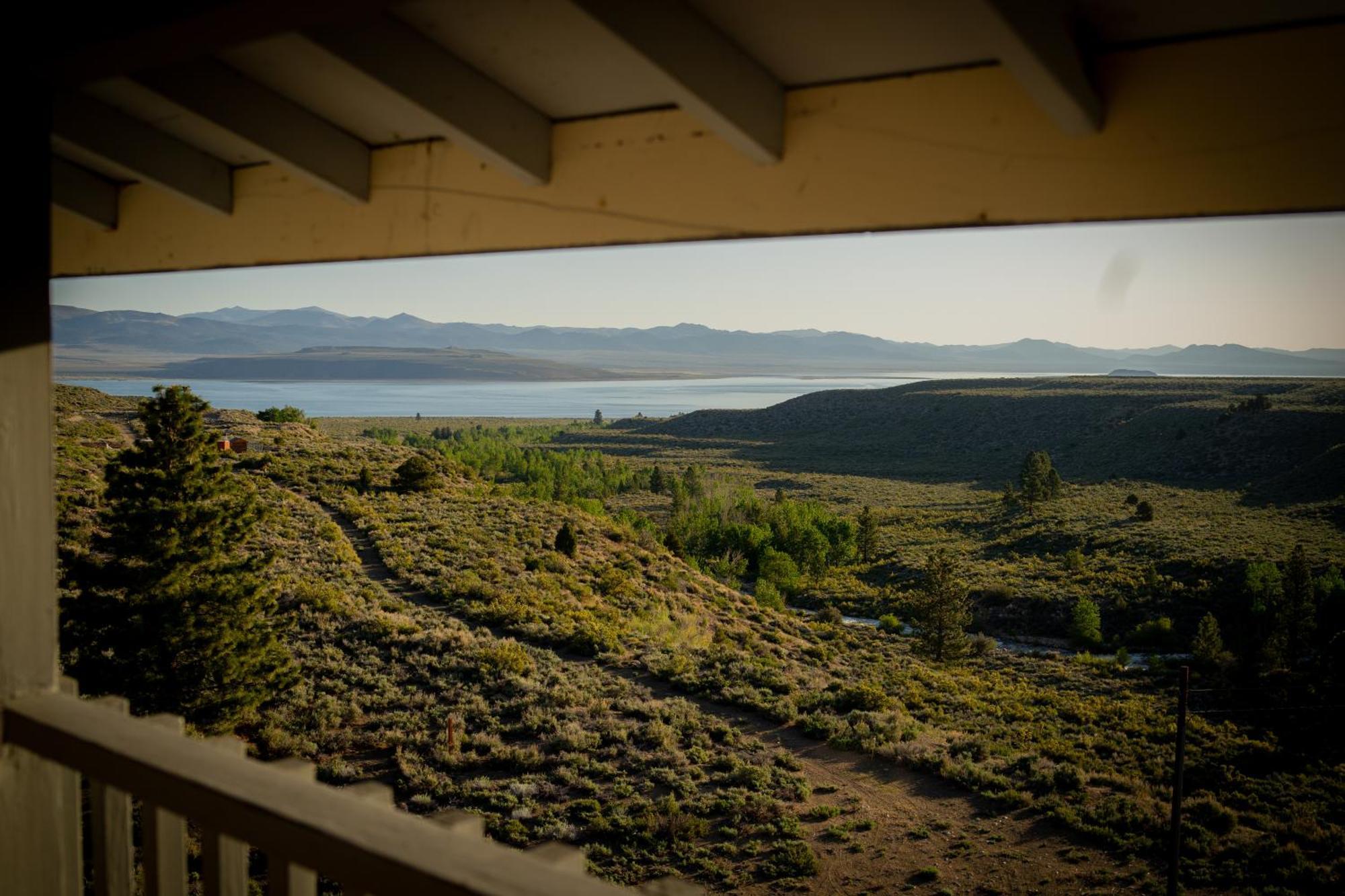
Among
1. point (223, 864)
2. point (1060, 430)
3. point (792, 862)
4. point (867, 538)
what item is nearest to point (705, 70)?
point (223, 864)

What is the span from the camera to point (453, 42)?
67.2 inches

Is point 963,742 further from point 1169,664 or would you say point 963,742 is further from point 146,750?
point 146,750

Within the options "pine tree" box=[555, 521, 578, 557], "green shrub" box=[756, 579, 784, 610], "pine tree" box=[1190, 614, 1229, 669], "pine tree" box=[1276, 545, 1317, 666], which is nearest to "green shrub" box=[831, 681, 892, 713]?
"pine tree" box=[555, 521, 578, 557]

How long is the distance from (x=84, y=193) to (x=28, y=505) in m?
1.62

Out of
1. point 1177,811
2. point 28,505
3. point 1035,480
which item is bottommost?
point 1177,811

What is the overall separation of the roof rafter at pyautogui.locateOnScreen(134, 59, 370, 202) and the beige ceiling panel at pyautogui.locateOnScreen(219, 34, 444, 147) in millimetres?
27

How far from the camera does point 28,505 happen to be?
1.76 metres

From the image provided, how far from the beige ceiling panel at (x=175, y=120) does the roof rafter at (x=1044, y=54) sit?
1.64m

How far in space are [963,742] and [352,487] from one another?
2646cm

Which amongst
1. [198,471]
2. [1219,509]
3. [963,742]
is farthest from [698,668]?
[1219,509]

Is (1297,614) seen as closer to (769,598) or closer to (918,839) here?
(769,598)

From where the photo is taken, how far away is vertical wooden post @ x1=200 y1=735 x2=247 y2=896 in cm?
144

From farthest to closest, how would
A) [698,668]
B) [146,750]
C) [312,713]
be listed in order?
[698,668], [312,713], [146,750]

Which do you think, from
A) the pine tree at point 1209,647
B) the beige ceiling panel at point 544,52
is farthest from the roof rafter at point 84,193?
the pine tree at point 1209,647
